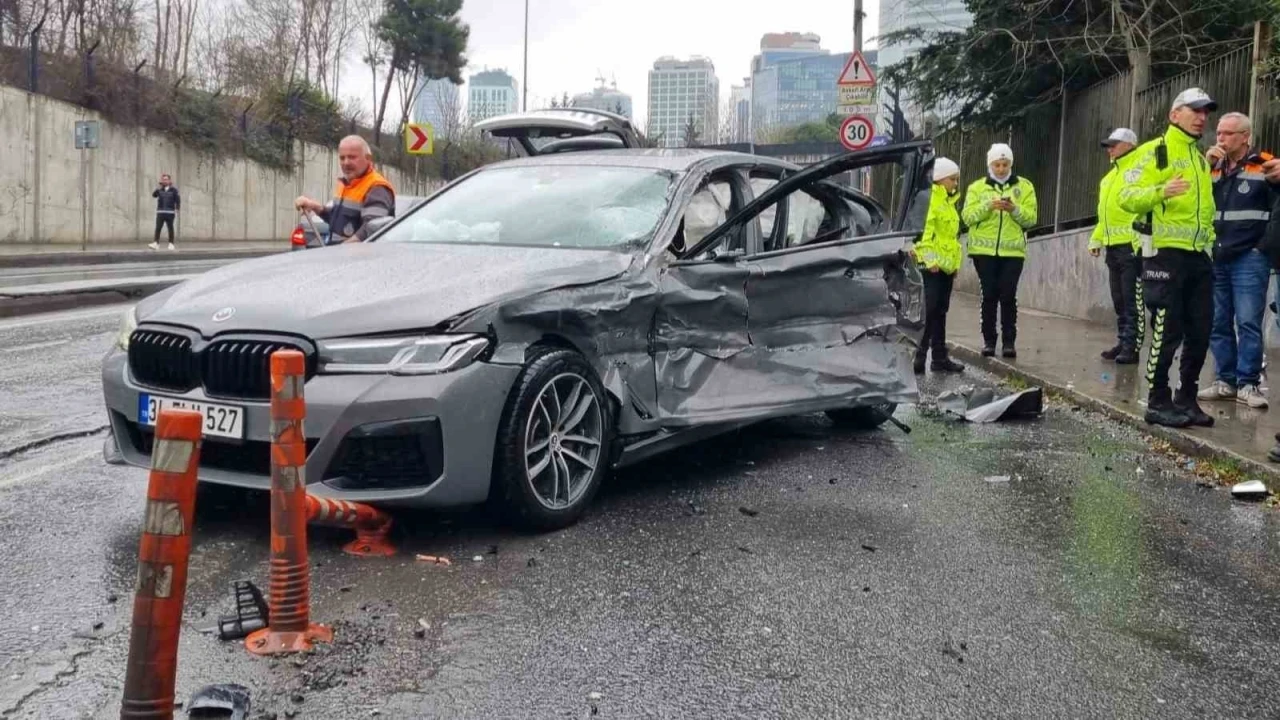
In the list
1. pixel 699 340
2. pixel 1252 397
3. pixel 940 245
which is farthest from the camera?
pixel 940 245

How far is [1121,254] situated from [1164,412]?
12.6 ft

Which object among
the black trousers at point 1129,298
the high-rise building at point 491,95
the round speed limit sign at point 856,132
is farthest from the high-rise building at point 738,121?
the black trousers at point 1129,298

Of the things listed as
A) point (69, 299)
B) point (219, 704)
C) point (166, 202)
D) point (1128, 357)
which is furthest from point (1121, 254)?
point (166, 202)

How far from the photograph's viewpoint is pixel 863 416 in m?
7.51

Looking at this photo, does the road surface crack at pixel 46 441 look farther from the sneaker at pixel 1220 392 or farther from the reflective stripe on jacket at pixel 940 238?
the sneaker at pixel 1220 392

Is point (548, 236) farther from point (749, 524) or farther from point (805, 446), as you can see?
point (805, 446)

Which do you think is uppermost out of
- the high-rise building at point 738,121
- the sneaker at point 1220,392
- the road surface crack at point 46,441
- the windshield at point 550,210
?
the high-rise building at point 738,121

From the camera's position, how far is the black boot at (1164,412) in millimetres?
7484

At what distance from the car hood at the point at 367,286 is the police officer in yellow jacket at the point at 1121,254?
6786 mm

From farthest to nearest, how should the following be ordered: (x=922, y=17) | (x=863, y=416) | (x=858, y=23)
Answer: (x=858, y=23)
(x=922, y=17)
(x=863, y=416)

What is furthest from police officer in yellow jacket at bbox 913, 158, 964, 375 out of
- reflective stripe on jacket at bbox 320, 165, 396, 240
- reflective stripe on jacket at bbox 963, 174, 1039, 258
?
reflective stripe on jacket at bbox 320, 165, 396, 240

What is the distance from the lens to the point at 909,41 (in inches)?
689

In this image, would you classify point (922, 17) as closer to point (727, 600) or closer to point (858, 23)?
point (858, 23)

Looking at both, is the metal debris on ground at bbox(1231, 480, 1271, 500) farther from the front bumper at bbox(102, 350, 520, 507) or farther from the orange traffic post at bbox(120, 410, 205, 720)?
the orange traffic post at bbox(120, 410, 205, 720)
